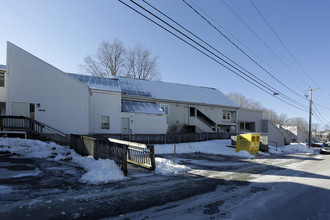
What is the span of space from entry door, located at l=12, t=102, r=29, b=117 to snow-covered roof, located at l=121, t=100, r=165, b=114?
8999 millimetres

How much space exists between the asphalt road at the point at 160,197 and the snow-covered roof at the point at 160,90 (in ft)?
50.4

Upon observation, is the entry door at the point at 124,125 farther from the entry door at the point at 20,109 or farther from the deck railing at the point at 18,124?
the entry door at the point at 20,109

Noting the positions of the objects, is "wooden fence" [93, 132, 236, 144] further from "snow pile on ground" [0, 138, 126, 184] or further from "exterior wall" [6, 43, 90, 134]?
"snow pile on ground" [0, 138, 126, 184]

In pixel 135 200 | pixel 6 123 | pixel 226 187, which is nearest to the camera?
pixel 135 200

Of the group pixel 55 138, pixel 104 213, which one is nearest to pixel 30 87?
pixel 55 138

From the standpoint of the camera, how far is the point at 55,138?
16656mm

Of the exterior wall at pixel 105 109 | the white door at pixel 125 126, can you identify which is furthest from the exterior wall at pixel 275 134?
the exterior wall at pixel 105 109

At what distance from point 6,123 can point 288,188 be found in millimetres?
18256

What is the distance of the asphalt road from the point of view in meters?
4.39

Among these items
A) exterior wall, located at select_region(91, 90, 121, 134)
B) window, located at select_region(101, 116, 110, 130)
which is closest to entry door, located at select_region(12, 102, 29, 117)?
exterior wall, located at select_region(91, 90, 121, 134)

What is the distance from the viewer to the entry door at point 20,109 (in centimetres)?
1591

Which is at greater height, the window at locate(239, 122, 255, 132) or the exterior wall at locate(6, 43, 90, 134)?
the exterior wall at locate(6, 43, 90, 134)

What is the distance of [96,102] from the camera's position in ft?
66.7

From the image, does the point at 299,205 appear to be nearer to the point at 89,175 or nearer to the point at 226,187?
the point at 226,187
